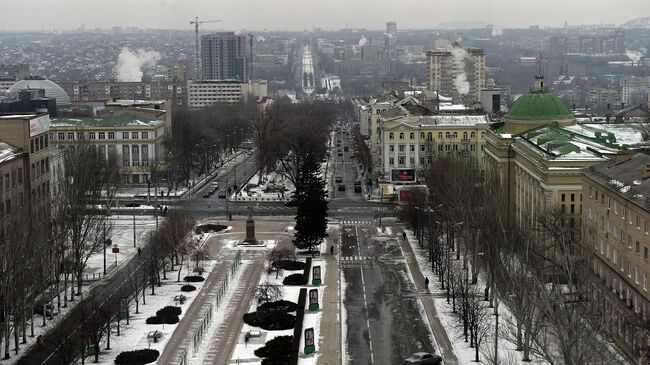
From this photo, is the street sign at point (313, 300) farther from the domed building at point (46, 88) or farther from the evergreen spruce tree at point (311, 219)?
the domed building at point (46, 88)

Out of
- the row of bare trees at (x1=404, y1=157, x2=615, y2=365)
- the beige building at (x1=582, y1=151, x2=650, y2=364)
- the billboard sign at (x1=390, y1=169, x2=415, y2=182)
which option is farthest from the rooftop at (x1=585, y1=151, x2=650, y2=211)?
the billboard sign at (x1=390, y1=169, x2=415, y2=182)

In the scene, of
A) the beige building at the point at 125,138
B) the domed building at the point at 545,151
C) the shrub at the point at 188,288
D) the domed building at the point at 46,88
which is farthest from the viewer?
the domed building at the point at 46,88

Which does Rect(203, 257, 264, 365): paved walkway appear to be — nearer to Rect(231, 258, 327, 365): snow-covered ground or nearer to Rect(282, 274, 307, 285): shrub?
Rect(231, 258, 327, 365): snow-covered ground

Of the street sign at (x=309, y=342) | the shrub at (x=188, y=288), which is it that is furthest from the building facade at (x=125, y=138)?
the street sign at (x=309, y=342)

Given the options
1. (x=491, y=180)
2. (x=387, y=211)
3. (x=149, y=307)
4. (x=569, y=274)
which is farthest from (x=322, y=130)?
(x=569, y=274)

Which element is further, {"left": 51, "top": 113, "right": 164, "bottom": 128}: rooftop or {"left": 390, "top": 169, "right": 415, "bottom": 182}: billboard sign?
{"left": 51, "top": 113, "right": 164, "bottom": 128}: rooftop

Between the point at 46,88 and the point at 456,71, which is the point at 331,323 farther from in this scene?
the point at 456,71

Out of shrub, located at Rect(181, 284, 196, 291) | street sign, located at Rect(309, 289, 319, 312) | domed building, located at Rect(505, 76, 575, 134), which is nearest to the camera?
street sign, located at Rect(309, 289, 319, 312)
